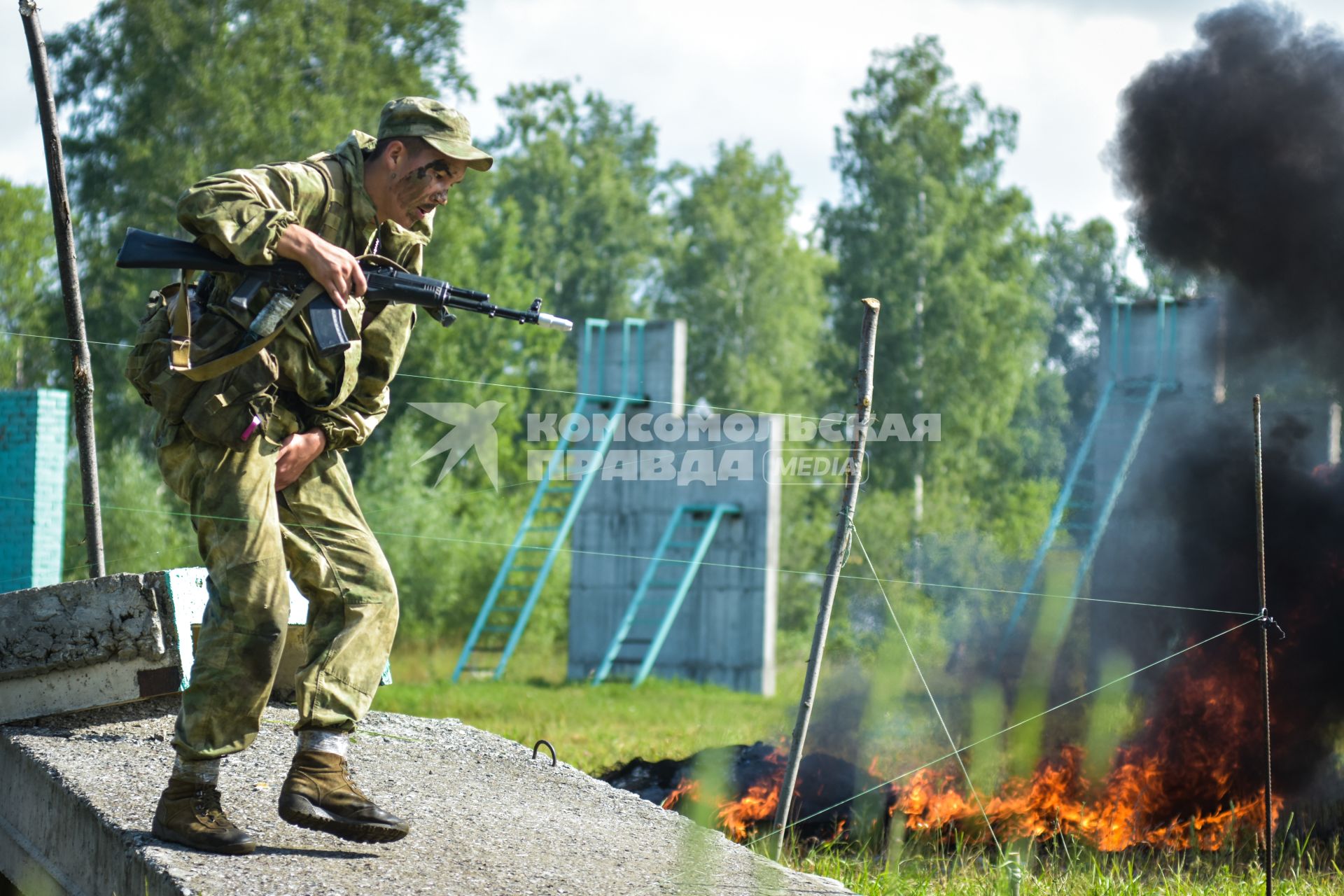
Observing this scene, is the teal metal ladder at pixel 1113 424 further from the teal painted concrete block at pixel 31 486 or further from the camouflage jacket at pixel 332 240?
the camouflage jacket at pixel 332 240

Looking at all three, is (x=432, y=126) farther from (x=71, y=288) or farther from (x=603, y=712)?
(x=603, y=712)

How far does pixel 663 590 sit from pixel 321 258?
12.7m

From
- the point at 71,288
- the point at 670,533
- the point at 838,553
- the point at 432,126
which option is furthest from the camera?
the point at 670,533

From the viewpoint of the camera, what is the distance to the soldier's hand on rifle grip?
3455mm

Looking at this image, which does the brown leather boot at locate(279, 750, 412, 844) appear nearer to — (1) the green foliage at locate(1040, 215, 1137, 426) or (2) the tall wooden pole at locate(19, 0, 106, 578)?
(2) the tall wooden pole at locate(19, 0, 106, 578)

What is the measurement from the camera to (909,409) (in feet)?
94.7

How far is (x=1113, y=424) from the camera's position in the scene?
13.3m

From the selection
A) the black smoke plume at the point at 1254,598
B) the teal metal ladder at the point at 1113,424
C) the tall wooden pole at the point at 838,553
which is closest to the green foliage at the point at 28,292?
the teal metal ladder at the point at 1113,424

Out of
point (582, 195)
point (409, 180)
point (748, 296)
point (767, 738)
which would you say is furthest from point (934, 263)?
point (409, 180)

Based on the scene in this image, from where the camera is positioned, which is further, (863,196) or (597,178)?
(597,178)

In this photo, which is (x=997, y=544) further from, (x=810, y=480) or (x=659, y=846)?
(x=659, y=846)

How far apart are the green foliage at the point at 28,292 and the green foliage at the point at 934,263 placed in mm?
15305

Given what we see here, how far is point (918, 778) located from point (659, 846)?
283cm

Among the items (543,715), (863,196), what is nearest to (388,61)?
(863,196)
